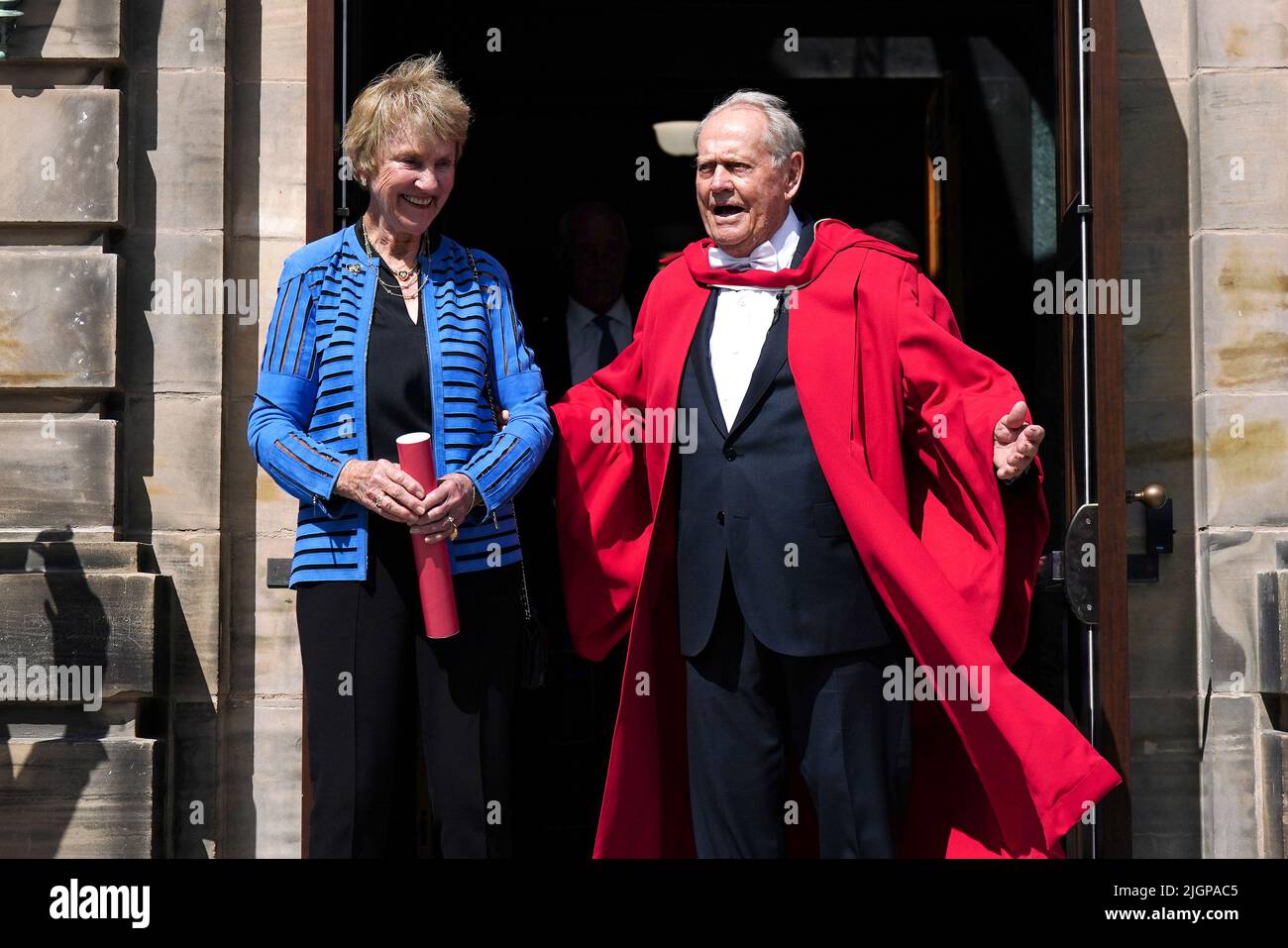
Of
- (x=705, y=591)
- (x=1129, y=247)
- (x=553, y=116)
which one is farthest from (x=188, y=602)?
(x=553, y=116)

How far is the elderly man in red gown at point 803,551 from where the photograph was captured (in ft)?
13.2

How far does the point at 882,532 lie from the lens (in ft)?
13.2

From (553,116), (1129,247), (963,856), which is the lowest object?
(963,856)

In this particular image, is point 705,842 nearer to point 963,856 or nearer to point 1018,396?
point 963,856

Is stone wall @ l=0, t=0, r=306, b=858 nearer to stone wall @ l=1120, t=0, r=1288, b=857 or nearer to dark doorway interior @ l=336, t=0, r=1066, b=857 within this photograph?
dark doorway interior @ l=336, t=0, r=1066, b=857

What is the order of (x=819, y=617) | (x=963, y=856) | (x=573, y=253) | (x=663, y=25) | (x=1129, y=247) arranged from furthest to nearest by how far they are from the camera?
(x=663, y=25)
(x=573, y=253)
(x=1129, y=247)
(x=963, y=856)
(x=819, y=617)

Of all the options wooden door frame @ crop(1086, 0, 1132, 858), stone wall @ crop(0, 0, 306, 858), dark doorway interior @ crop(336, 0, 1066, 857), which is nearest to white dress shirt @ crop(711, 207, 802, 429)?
wooden door frame @ crop(1086, 0, 1132, 858)

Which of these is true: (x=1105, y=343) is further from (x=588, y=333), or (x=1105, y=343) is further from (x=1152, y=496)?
(x=588, y=333)

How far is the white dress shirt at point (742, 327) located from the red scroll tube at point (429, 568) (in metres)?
0.75

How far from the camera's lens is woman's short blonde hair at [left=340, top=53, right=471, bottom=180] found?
13.3 feet

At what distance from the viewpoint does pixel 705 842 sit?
4.10 m

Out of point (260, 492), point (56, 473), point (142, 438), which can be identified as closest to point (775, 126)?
point (260, 492)

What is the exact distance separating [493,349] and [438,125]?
0.55 m

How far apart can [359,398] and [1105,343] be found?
83.4 inches
